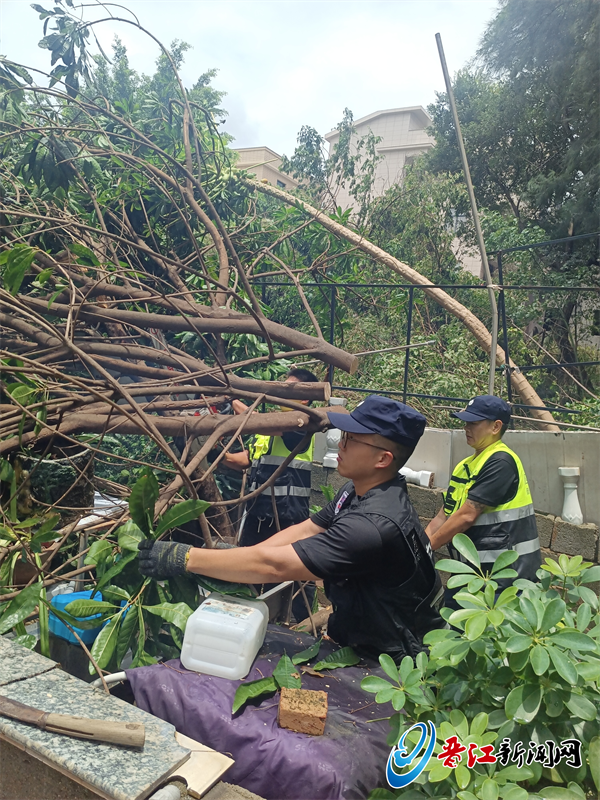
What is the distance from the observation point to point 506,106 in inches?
518

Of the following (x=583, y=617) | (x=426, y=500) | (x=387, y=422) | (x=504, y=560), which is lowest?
(x=426, y=500)

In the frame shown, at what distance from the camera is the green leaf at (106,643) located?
169 centimetres

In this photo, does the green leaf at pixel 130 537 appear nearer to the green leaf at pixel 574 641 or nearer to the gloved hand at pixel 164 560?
the gloved hand at pixel 164 560

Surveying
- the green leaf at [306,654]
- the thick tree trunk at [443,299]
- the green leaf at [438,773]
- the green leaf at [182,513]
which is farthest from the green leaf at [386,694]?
the thick tree trunk at [443,299]

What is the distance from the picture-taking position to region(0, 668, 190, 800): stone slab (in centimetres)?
118

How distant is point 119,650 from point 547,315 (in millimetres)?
10452

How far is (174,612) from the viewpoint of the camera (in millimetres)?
1822

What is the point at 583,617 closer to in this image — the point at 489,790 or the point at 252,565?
the point at 489,790

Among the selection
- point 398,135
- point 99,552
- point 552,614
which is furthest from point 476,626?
point 398,135

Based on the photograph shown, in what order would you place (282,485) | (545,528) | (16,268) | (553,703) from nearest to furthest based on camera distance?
(553,703) → (16,268) → (545,528) → (282,485)

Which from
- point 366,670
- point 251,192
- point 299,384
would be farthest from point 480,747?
point 251,192

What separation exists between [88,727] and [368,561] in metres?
0.86

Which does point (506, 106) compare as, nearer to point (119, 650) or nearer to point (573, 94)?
point (573, 94)

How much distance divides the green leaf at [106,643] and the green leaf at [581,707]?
4.06 feet
